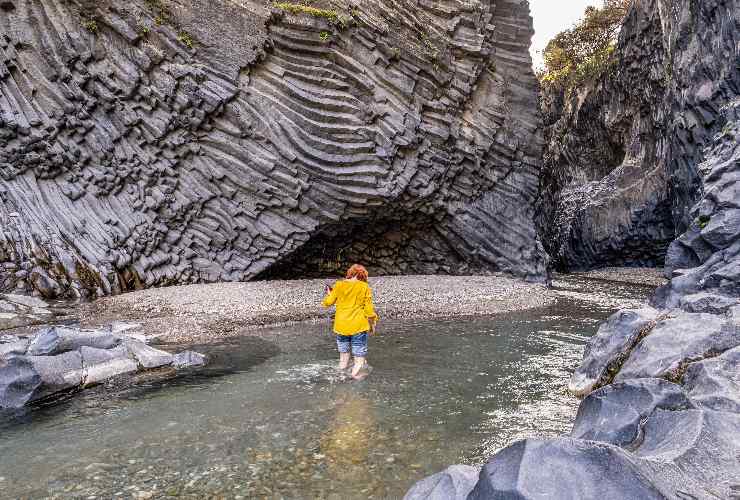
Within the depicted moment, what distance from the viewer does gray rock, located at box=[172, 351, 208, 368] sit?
29.9 ft

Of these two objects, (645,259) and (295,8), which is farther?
(645,259)

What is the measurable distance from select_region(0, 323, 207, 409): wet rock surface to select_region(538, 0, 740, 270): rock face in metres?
16.9

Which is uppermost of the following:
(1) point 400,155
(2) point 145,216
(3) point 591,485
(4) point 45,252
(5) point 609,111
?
(5) point 609,111

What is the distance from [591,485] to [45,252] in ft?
61.0

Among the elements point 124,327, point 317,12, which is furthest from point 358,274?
point 317,12

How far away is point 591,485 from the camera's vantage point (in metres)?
2.90

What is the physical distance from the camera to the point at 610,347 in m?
7.71

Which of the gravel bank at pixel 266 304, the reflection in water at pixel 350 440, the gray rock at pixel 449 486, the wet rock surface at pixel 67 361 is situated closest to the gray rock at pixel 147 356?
the wet rock surface at pixel 67 361

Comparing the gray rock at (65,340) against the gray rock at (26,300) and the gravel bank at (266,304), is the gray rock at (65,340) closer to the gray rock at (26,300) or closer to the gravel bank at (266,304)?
the gravel bank at (266,304)

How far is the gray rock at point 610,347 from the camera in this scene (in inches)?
293

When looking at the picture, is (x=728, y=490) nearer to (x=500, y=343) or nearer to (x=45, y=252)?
(x=500, y=343)

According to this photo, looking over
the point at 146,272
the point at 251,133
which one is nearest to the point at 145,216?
the point at 146,272

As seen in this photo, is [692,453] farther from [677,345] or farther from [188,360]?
[188,360]

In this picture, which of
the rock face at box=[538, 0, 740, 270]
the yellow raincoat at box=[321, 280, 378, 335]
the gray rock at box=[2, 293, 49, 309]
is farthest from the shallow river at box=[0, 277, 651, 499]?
the rock face at box=[538, 0, 740, 270]
